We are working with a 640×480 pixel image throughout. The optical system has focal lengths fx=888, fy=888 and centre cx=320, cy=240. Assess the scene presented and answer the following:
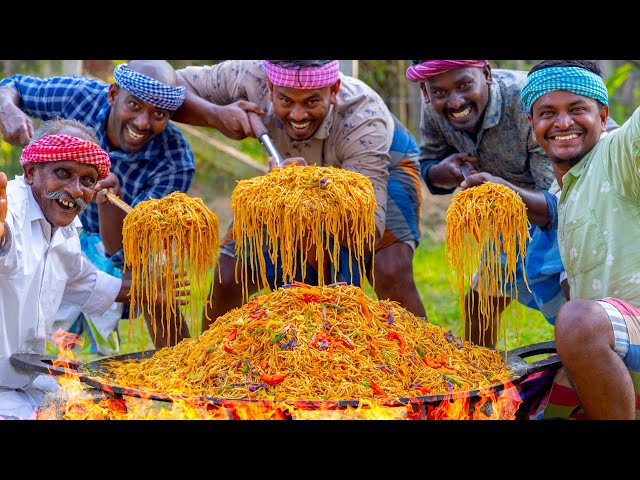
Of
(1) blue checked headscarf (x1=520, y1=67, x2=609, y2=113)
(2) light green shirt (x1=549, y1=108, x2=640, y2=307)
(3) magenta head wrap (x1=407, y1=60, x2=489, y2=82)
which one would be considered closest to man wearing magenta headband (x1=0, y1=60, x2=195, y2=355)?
(3) magenta head wrap (x1=407, y1=60, x2=489, y2=82)

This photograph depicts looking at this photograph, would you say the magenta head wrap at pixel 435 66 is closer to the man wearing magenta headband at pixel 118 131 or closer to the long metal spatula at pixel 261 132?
the long metal spatula at pixel 261 132

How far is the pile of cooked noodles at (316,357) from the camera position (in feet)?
14.0

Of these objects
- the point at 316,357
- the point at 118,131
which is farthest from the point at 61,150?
the point at 316,357

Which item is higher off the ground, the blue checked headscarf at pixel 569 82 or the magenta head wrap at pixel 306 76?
the magenta head wrap at pixel 306 76

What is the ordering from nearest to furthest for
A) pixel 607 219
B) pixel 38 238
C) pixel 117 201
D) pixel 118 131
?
pixel 607 219 < pixel 38 238 < pixel 117 201 < pixel 118 131

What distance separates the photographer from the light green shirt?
4.58 meters

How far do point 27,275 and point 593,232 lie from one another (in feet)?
9.99

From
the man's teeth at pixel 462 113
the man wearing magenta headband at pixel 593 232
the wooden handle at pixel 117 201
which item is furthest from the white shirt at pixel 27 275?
the man wearing magenta headband at pixel 593 232

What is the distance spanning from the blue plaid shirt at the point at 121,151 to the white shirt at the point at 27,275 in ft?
3.61

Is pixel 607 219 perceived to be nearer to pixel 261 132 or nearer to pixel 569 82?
pixel 569 82

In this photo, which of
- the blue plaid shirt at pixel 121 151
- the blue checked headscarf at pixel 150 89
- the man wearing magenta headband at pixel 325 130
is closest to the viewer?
the man wearing magenta headband at pixel 325 130

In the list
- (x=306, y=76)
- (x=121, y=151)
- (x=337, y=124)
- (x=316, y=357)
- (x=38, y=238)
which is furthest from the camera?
(x=121, y=151)

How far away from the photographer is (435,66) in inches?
225

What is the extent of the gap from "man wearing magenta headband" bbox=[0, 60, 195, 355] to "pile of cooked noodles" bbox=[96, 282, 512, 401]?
4.30 ft
